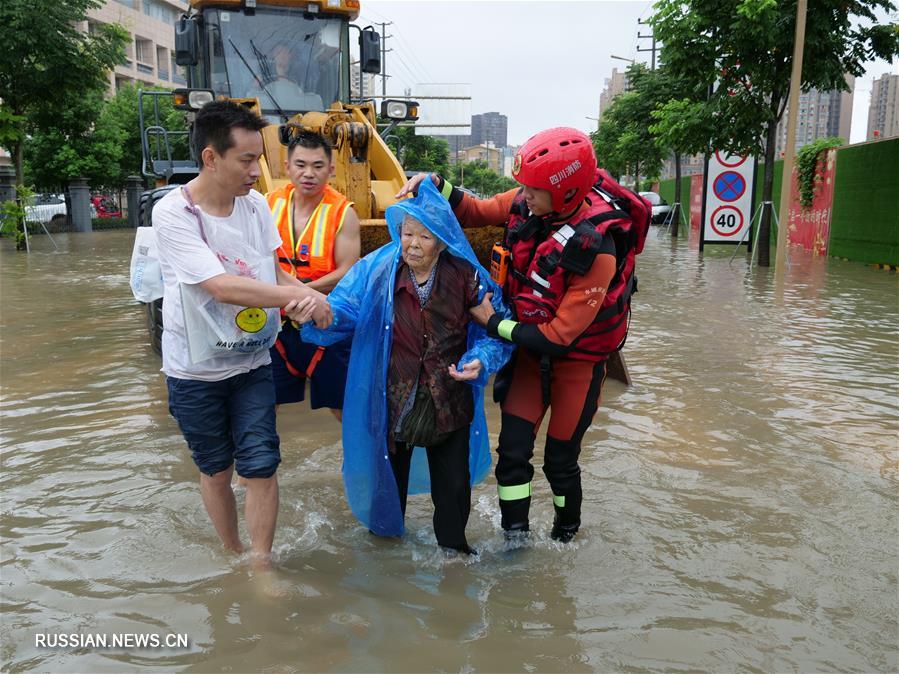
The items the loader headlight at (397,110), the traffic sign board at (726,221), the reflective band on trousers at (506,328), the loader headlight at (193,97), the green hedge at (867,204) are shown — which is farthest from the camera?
the traffic sign board at (726,221)

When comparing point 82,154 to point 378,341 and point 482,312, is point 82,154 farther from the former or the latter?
point 482,312

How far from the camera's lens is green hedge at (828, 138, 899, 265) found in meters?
14.5

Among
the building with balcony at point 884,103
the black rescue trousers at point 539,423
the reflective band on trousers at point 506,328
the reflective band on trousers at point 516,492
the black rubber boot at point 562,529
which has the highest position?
the building with balcony at point 884,103

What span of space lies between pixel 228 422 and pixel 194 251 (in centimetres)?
76

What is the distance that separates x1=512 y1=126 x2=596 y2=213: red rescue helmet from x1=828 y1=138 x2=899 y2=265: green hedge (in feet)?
43.8

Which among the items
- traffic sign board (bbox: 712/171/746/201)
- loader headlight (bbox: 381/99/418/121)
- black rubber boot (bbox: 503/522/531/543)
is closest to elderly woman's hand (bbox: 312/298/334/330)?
black rubber boot (bbox: 503/522/531/543)

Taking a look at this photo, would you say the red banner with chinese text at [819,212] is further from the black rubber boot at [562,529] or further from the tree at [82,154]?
the tree at [82,154]

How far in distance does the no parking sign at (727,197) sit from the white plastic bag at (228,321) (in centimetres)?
1410

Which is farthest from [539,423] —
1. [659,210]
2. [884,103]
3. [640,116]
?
[884,103]

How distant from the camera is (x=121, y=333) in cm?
888

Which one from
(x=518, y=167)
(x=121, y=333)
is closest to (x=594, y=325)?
(x=518, y=167)

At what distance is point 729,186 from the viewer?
629 inches

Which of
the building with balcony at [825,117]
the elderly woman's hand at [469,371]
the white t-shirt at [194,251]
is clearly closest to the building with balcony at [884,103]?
the building with balcony at [825,117]

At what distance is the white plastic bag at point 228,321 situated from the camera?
9.95 feet
